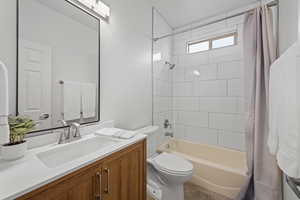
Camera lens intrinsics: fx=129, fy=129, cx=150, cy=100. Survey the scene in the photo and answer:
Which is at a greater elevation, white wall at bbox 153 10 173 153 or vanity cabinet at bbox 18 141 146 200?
white wall at bbox 153 10 173 153

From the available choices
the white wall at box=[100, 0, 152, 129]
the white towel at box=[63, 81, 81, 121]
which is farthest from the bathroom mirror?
the white wall at box=[100, 0, 152, 129]

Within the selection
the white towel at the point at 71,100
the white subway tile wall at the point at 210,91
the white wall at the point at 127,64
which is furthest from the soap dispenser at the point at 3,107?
the white subway tile wall at the point at 210,91

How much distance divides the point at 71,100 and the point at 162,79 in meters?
1.57

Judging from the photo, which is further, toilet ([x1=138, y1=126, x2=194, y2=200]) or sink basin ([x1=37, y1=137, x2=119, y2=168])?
toilet ([x1=138, y1=126, x2=194, y2=200])

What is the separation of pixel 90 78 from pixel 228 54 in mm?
2136

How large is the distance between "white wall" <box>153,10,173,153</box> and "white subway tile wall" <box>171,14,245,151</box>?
190 millimetres

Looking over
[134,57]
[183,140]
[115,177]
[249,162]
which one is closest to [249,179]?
[249,162]

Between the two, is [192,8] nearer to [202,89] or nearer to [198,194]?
[202,89]

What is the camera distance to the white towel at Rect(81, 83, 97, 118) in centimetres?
118

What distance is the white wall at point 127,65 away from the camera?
1.37 meters

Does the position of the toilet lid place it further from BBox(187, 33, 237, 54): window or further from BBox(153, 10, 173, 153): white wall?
BBox(187, 33, 237, 54): window

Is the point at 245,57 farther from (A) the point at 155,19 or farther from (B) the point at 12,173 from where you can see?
(B) the point at 12,173

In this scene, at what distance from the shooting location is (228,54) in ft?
6.98

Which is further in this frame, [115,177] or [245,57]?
[245,57]
